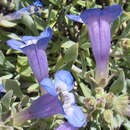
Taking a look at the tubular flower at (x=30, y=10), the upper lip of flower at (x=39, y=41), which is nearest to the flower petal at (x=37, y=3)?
the tubular flower at (x=30, y=10)

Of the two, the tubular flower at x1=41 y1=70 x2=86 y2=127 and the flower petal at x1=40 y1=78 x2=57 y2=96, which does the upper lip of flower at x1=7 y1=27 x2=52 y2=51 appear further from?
the flower petal at x1=40 y1=78 x2=57 y2=96

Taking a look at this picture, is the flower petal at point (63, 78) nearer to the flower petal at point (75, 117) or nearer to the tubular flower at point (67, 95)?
the tubular flower at point (67, 95)

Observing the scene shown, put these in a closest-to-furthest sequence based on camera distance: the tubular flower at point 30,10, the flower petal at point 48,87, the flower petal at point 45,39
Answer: the flower petal at point 48,87
the flower petal at point 45,39
the tubular flower at point 30,10

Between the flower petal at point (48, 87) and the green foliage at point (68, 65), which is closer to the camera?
the flower petal at point (48, 87)

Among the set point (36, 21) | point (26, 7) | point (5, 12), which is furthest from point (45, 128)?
point (5, 12)

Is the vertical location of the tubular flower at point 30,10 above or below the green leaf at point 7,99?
above

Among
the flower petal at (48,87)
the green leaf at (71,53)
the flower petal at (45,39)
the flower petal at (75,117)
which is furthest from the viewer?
the green leaf at (71,53)

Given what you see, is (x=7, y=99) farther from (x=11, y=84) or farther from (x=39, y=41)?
(x=39, y=41)

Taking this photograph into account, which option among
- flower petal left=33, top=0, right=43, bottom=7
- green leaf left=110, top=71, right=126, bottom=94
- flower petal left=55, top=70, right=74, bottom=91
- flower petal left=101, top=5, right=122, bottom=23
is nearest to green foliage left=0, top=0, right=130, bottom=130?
green leaf left=110, top=71, right=126, bottom=94

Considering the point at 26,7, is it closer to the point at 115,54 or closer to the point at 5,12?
the point at 5,12

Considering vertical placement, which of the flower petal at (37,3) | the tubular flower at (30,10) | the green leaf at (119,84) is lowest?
the green leaf at (119,84)
